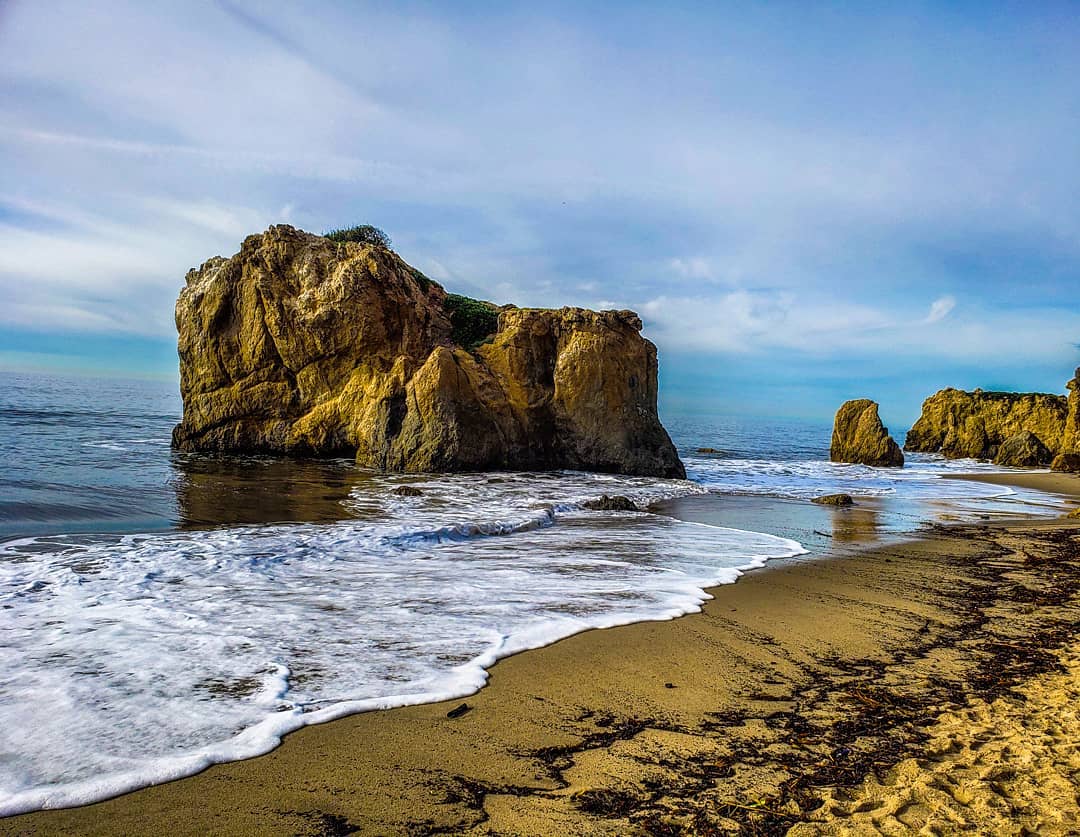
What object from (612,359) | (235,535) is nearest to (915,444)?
(612,359)

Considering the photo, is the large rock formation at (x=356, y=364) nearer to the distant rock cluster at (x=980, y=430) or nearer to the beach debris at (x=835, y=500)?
the beach debris at (x=835, y=500)

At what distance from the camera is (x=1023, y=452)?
33.0 meters

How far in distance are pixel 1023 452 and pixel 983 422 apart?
20.9 ft

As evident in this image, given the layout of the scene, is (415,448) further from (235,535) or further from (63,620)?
(63,620)

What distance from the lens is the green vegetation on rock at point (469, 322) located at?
22.0 m

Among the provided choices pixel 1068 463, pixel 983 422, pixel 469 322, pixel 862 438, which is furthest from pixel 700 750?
pixel 983 422

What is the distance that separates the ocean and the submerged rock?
70.2ft

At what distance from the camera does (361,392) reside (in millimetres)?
18406

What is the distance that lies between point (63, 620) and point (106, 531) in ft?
12.7

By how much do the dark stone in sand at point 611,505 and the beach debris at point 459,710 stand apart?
868cm

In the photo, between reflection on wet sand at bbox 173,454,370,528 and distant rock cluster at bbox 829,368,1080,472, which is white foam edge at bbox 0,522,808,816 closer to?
reflection on wet sand at bbox 173,454,370,528

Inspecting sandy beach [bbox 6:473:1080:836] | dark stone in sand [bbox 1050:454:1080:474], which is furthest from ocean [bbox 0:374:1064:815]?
dark stone in sand [bbox 1050:454:1080:474]

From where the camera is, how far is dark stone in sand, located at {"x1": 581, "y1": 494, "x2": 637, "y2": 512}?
39.9 ft

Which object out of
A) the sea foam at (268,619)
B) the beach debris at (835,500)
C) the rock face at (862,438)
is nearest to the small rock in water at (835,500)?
the beach debris at (835,500)
